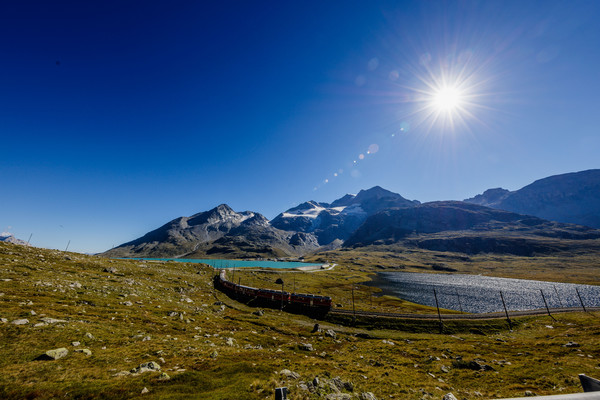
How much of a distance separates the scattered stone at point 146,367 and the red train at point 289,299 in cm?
5111

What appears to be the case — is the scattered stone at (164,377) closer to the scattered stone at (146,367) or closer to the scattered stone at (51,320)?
the scattered stone at (146,367)

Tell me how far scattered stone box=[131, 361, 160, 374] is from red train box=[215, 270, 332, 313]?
168 ft

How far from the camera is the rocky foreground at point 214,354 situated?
15.7 metres

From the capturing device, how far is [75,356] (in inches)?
728

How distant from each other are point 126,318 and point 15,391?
21.7 m

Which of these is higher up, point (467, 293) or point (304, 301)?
point (304, 301)

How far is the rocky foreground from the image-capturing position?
15745 mm

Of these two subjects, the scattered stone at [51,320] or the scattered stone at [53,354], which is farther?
the scattered stone at [51,320]

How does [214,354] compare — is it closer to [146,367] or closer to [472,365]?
[146,367]

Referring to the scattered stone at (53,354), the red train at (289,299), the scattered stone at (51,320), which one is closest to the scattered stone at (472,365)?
the red train at (289,299)

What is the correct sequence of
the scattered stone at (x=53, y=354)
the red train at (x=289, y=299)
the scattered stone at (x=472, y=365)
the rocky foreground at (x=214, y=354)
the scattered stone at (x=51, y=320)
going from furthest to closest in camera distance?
1. the red train at (x=289, y=299)
2. the scattered stone at (x=472, y=365)
3. the scattered stone at (x=51, y=320)
4. the scattered stone at (x=53, y=354)
5. the rocky foreground at (x=214, y=354)

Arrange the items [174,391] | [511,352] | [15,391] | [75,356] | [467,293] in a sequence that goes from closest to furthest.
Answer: [15,391] < [174,391] < [75,356] < [511,352] < [467,293]

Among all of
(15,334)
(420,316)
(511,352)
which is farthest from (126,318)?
(420,316)

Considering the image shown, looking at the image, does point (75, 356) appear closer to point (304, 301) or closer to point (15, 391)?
point (15, 391)
